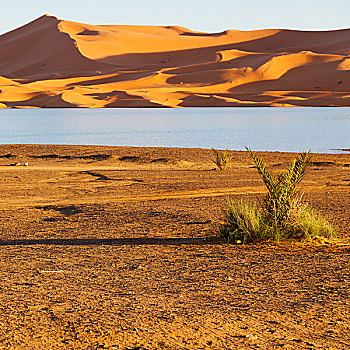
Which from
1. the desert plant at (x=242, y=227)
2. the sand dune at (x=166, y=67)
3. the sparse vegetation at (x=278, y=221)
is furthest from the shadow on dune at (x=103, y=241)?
the sand dune at (x=166, y=67)

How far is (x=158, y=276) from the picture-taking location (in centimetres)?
614

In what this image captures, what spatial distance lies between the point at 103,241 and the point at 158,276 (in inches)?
90.7

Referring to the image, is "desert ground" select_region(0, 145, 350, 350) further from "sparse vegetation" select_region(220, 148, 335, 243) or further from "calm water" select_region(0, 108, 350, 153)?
"calm water" select_region(0, 108, 350, 153)

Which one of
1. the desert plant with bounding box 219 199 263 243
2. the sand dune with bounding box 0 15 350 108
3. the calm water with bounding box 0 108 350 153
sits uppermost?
the sand dune with bounding box 0 15 350 108

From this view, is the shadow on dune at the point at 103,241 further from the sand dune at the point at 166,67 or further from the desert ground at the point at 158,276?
the sand dune at the point at 166,67

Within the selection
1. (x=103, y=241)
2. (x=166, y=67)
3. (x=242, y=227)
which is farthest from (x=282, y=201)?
(x=166, y=67)

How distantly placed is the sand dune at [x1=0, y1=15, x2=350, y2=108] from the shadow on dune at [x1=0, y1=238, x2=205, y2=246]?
71840 mm

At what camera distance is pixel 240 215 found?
26.6ft

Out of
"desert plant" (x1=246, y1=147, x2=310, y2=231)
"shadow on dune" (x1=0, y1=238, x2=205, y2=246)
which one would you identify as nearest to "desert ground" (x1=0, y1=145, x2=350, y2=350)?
"shadow on dune" (x1=0, y1=238, x2=205, y2=246)

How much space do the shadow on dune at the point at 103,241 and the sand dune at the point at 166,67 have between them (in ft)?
236

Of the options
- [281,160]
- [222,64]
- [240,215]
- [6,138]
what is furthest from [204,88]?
[240,215]

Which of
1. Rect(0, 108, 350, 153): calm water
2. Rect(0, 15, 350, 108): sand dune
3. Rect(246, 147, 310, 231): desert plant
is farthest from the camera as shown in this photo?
Rect(0, 15, 350, 108): sand dune

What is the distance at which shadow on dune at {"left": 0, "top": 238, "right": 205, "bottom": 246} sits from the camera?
26.5 feet

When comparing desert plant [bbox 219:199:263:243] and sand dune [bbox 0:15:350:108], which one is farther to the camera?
sand dune [bbox 0:15:350:108]
